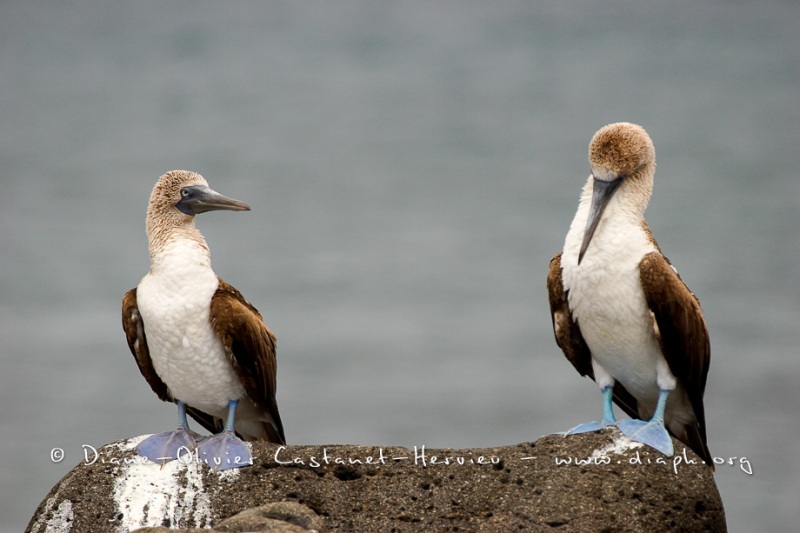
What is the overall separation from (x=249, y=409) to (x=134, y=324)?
98 cm

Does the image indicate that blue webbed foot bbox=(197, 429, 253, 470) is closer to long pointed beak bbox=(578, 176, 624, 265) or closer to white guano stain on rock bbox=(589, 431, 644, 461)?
white guano stain on rock bbox=(589, 431, 644, 461)

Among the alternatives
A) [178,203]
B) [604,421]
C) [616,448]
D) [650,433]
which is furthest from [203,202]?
[650,433]

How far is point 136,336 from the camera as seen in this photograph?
8.52m

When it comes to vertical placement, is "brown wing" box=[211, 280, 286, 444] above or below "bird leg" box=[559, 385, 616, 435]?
above

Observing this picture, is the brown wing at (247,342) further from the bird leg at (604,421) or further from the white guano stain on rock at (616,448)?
the white guano stain on rock at (616,448)

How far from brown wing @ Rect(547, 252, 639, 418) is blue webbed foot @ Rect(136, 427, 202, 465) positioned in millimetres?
2471

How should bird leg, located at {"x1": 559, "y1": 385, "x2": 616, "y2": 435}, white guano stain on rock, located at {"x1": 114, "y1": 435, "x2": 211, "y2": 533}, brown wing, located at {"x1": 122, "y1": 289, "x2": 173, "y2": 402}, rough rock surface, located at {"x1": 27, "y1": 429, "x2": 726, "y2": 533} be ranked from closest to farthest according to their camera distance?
rough rock surface, located at {"x1": 27, "y1": 429, "x2": 726, "y2": 533} < white guano stain on rock, located at {"x1": 114, "y1": 435, "x2": 211, "y2": 533} < bird leg, located at {"x1": 559, "y1": 385, "x2": 616, "y2": 435} < brown wing, located at {"x1": 122, "y1": 289, "x2": 173, "y2": 402}

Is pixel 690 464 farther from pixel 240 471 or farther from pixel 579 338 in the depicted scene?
pixel 240 471

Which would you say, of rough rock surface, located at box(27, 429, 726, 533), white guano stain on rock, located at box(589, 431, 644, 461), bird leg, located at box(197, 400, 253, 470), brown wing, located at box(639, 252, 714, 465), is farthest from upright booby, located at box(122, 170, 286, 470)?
brown wing, located at box(639, 252, 714, 465)

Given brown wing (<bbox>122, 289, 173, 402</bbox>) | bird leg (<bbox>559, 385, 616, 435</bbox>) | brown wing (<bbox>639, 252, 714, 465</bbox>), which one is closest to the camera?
brown wing (<bbox>639, 252, 714, 465</bbox>)

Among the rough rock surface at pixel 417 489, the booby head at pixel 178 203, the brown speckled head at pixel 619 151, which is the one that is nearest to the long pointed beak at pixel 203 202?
the booby head at pixel 178 203

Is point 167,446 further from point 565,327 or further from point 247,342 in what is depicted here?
point 565,327

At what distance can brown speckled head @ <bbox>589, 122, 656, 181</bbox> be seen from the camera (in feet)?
26.9

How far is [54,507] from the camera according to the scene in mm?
8000
